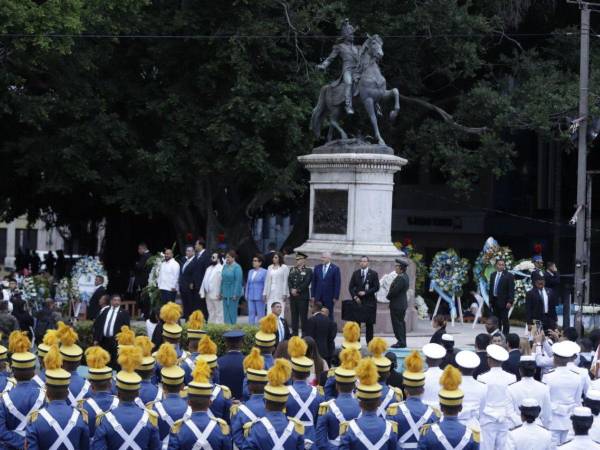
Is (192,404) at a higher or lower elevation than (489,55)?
lower

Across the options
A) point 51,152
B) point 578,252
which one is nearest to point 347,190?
point 578,252

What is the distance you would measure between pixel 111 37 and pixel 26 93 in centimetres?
287

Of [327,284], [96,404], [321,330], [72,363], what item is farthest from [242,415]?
[327,284]

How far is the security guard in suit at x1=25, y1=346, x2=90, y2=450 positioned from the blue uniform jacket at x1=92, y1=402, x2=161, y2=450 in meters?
0.16

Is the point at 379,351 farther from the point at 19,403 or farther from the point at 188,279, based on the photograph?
the point at 188,279

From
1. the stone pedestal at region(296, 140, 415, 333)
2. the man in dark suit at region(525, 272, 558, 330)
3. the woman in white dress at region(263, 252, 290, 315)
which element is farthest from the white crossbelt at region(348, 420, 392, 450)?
the stone pedestal at region(296, 140, 415, 333)

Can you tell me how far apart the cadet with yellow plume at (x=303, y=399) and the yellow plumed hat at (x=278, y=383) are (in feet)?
3.47

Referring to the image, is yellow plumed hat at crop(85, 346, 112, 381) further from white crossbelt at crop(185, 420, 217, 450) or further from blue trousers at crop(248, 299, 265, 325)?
blue trousers at crop(248, 299, 265, 325)

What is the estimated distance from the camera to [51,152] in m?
32.6

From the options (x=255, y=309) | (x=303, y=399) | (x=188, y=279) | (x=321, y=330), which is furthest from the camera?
(x=188, y=279)

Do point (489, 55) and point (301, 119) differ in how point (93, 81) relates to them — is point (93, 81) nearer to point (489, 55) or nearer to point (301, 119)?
point (301, 119)

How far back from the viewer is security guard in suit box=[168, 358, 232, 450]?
34.1 ft

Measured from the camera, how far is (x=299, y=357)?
1211 centimetres

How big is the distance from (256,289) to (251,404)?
14618mm
